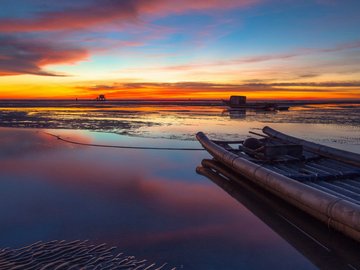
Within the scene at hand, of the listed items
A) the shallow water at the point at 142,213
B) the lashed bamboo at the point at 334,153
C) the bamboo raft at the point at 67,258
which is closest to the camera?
the bamboo raft at the point at 67,258

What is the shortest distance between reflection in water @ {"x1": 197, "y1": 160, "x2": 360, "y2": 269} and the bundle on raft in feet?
1.12

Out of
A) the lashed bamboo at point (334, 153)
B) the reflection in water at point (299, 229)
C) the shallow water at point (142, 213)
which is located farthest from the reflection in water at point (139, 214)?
the lashed bamboo at point (334, 153)

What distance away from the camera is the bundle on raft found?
4.96 metres

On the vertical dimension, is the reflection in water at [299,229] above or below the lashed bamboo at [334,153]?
below

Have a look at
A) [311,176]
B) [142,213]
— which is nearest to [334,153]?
[311,176]

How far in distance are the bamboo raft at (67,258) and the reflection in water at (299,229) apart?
2357 millimetres

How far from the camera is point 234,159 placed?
9.08 metres

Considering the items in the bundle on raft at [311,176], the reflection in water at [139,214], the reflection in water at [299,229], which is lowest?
the reflection in water at [299,229]

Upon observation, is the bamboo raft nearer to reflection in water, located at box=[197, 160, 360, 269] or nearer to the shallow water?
the shallow water

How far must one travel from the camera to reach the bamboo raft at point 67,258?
4363 millimetres

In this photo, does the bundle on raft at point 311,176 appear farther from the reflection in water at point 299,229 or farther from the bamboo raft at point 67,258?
the bamboo raft at point 67,258

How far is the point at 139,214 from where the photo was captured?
6590mm

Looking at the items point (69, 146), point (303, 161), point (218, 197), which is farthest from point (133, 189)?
point (69, 146)

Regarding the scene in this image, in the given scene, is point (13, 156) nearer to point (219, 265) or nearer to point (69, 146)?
point (69, 146)
